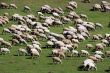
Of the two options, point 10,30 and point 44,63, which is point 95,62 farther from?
point 10,30

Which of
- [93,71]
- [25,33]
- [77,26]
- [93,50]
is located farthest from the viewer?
[77,26]

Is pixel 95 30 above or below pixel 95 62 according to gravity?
above

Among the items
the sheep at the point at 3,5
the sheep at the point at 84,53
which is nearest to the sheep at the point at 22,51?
the sheep at the point at 84,53

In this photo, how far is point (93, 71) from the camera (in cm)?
3006

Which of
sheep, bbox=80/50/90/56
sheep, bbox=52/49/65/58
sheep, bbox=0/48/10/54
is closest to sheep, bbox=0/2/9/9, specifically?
sheep, bbox=0/48/10/54

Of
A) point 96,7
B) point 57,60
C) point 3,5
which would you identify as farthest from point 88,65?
point 96,7

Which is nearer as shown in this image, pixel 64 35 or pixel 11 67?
pixel 11 67

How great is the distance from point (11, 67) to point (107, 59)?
640cm

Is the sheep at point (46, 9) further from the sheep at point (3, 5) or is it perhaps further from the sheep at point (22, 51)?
the sheep at point (22, 51)

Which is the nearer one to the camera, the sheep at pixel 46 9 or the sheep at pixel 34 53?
the sheep at pixel 34 53

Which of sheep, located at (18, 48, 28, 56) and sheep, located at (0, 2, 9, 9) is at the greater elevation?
sheep, located at (0, 2, 9, 9)

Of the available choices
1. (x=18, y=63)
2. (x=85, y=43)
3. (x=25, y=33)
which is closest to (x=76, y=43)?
(x=85, y=43)

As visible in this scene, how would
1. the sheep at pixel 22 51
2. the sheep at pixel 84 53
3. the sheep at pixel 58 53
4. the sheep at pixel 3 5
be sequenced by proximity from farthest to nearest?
the sheep at pixel 3 5 < the sheep at pixel 84 53 < the sheep at pixel 22 51 < the sheep at pixel 58 53

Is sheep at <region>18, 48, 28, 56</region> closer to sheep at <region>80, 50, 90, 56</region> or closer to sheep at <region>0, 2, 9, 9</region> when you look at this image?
sheep at <region>80, 50, 90, 56</region>
